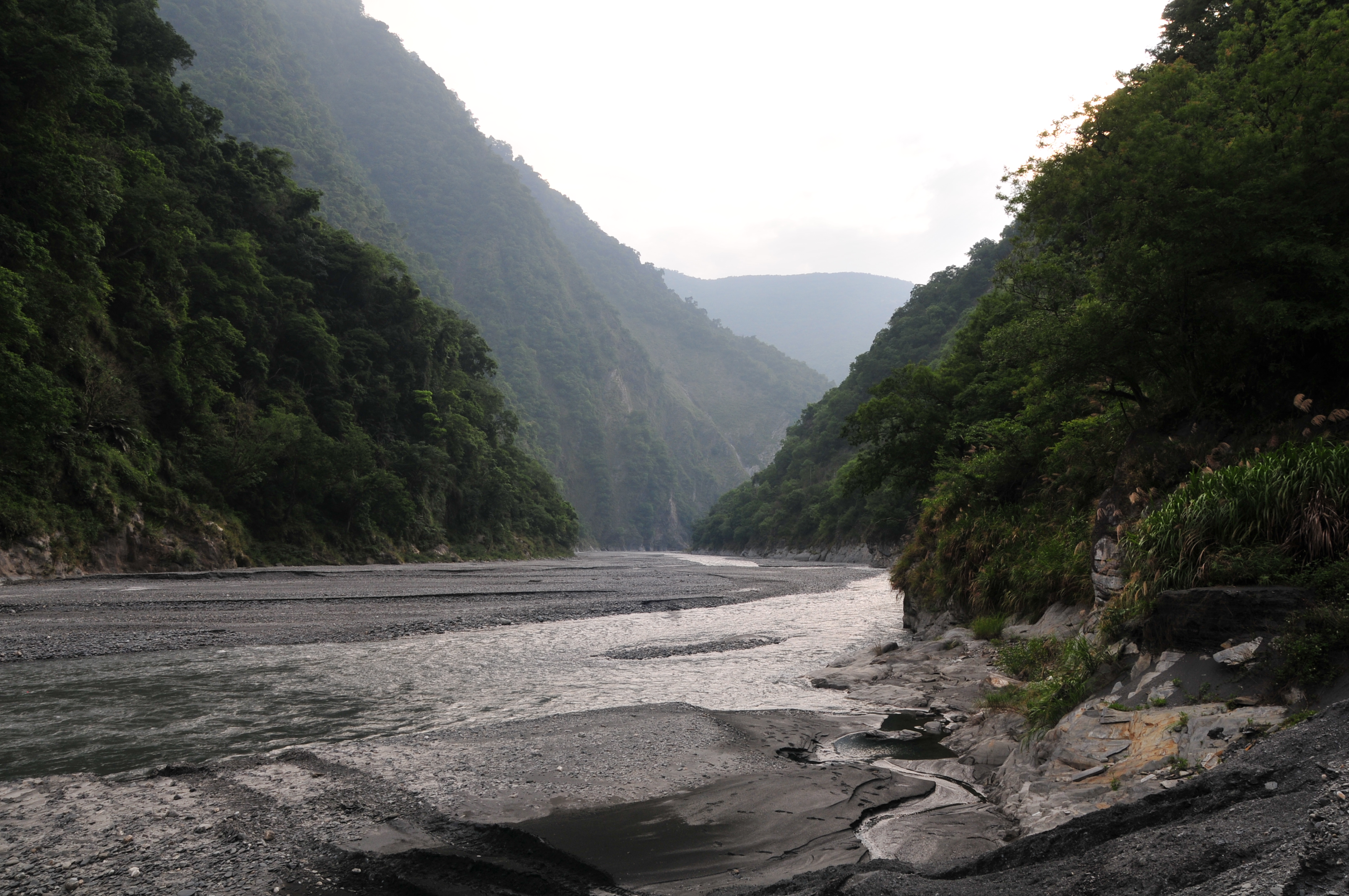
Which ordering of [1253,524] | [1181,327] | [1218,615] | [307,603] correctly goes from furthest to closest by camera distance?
[307,603]
[1181,327]
[1253,524]
[1218,615]

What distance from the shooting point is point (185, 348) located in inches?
1848

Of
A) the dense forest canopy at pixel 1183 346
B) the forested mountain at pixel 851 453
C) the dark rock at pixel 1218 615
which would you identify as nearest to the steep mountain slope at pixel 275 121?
the forested mountain at pixel 851 453

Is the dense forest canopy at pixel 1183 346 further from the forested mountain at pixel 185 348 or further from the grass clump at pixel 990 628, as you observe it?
the forested mountain at pixel 185 348

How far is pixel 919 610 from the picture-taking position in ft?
75.4

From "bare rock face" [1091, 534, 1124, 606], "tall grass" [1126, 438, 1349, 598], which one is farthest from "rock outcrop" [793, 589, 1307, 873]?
"bare rock face" [1091, 534, 1124, 606]

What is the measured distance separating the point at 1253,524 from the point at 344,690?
13582 millimetres

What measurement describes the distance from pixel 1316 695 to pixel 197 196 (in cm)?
6981

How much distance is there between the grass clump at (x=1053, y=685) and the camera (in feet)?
26.9

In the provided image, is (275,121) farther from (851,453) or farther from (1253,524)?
(1253,524)

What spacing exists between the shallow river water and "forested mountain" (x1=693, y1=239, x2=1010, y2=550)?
183ft

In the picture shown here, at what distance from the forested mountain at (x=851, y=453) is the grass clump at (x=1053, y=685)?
58350mm

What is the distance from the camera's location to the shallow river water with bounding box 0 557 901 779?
9.00 meters

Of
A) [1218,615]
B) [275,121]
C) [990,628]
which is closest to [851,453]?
[990,628]

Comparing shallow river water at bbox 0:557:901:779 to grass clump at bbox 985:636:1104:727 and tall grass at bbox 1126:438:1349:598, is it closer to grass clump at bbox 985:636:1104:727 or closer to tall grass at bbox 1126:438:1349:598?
Answer: grass clump at bbox 985:636:1104:727
